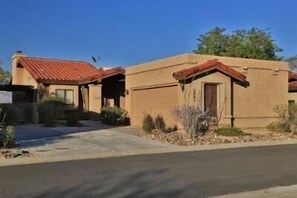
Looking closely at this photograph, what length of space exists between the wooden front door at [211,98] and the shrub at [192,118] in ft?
5.13

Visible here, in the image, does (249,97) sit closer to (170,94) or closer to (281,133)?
(281,133)

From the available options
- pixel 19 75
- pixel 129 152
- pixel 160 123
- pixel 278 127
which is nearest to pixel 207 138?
pixel 160 123

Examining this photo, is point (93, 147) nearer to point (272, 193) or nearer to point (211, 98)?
point (211, 98)

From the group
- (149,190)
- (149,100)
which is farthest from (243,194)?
(149,100)

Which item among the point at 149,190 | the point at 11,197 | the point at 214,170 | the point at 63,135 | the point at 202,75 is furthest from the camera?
the point at 202,75

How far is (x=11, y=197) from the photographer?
9.26 metres

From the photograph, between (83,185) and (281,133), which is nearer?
(83,185)

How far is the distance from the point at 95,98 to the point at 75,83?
361 centimetres

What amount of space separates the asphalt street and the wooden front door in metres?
8.29

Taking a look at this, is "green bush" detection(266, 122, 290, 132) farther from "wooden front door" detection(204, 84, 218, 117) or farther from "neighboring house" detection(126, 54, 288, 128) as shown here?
"wooden front door" detection(204, 84, 218, 117)

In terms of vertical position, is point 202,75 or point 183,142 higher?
point 202,75

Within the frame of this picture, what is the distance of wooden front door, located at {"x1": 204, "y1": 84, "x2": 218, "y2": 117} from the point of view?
80.5ft

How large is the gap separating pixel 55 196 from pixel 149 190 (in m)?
1.92

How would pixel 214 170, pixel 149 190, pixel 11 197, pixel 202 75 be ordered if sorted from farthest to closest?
1. pixel 202 75
2. pixel 214 170
3. pixel 149 190
4. pixel 11 197
